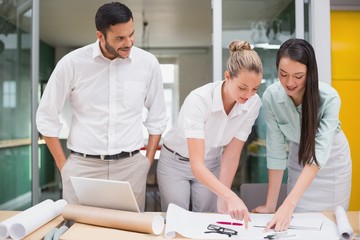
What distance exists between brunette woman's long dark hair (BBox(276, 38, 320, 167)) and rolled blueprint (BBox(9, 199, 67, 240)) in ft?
3.37

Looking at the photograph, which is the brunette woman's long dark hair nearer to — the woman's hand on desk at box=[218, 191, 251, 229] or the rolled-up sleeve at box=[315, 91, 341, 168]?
the rolled-up sleeve at box=[315, 91, 341, 168]

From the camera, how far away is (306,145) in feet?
5.47

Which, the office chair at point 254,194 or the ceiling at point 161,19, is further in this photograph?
the ceiling at point 161,19

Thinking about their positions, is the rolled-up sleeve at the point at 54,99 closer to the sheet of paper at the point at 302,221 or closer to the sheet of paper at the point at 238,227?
the sheet of paper at the point at 238,227

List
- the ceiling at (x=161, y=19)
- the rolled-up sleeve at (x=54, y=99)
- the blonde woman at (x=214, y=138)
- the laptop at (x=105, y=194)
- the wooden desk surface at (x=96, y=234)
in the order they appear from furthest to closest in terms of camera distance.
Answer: the ceiling at (x=161, y=19) → the rolled-up sleeve at (x=54, y=99) → the blonde woman at (x=214, y=138) → the laptop at (x=105, y=194) → the wooden desk surface at (x=96, y=234)

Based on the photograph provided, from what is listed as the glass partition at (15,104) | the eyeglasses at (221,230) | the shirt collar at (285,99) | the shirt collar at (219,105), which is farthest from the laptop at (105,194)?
the glass partition at (15,104)

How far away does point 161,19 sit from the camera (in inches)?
245

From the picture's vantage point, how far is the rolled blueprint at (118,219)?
1.40m

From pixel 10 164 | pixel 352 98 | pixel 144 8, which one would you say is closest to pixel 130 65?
pixel 10 164

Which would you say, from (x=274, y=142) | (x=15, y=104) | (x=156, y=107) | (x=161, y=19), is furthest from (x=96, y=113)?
(x=161, y=19)

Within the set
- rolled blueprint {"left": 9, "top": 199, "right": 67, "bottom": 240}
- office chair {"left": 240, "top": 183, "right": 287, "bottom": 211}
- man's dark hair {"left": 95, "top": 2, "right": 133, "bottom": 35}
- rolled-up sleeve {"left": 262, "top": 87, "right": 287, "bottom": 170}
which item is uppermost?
man's dark hair {"left": 95, "top": 2, "right": 133, "bottom": 35}

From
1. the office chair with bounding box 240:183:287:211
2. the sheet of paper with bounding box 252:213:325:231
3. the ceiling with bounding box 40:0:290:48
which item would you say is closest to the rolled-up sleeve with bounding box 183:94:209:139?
the sheet of paper with bounding box 252:213:325:231

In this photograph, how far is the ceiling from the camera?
317cm

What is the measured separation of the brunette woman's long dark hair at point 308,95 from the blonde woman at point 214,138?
0.15 metres
